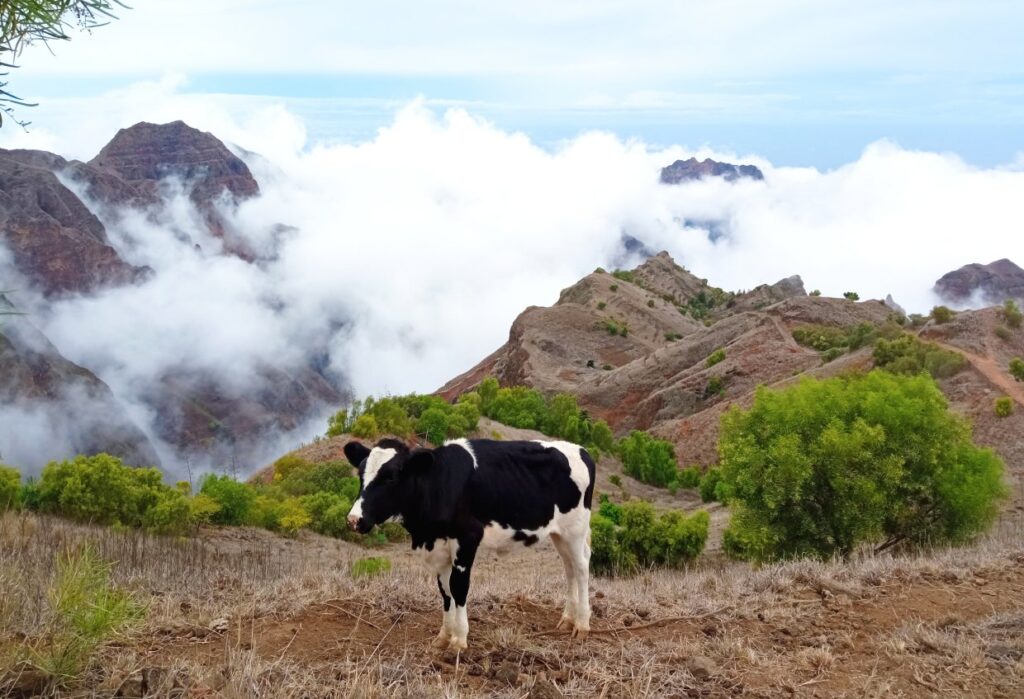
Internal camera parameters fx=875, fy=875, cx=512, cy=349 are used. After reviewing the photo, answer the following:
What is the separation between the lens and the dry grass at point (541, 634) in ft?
21.2

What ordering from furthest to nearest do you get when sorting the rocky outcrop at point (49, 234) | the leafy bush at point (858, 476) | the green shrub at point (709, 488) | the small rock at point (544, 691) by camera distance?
the rocky outcrop at point (49, 234), the green shrub at point (709, 488), the leafy bush at point (858, 476), the small rock at point (544, 691)

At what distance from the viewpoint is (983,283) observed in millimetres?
143000

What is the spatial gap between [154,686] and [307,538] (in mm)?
21431

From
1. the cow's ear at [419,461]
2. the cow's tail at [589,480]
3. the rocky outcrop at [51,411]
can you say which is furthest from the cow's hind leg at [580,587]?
the rocky outcrop at [51,411]

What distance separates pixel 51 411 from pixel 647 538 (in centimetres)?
9843

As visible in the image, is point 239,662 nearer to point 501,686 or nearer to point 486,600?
point 501,686

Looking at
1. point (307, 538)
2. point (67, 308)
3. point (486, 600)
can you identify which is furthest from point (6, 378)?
point (486, 600)

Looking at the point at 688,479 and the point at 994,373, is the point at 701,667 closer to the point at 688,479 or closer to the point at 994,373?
the point at 994,373

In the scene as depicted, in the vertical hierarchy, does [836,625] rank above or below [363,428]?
above

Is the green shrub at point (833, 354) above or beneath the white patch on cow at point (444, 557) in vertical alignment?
beneath

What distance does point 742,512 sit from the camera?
68.4ft

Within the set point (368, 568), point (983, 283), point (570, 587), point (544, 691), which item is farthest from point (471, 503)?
point (983, 283)

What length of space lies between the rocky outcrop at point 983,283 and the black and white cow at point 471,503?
143510 millimetres

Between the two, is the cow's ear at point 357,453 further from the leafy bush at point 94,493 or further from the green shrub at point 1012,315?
the green shrub at point 1012,315
